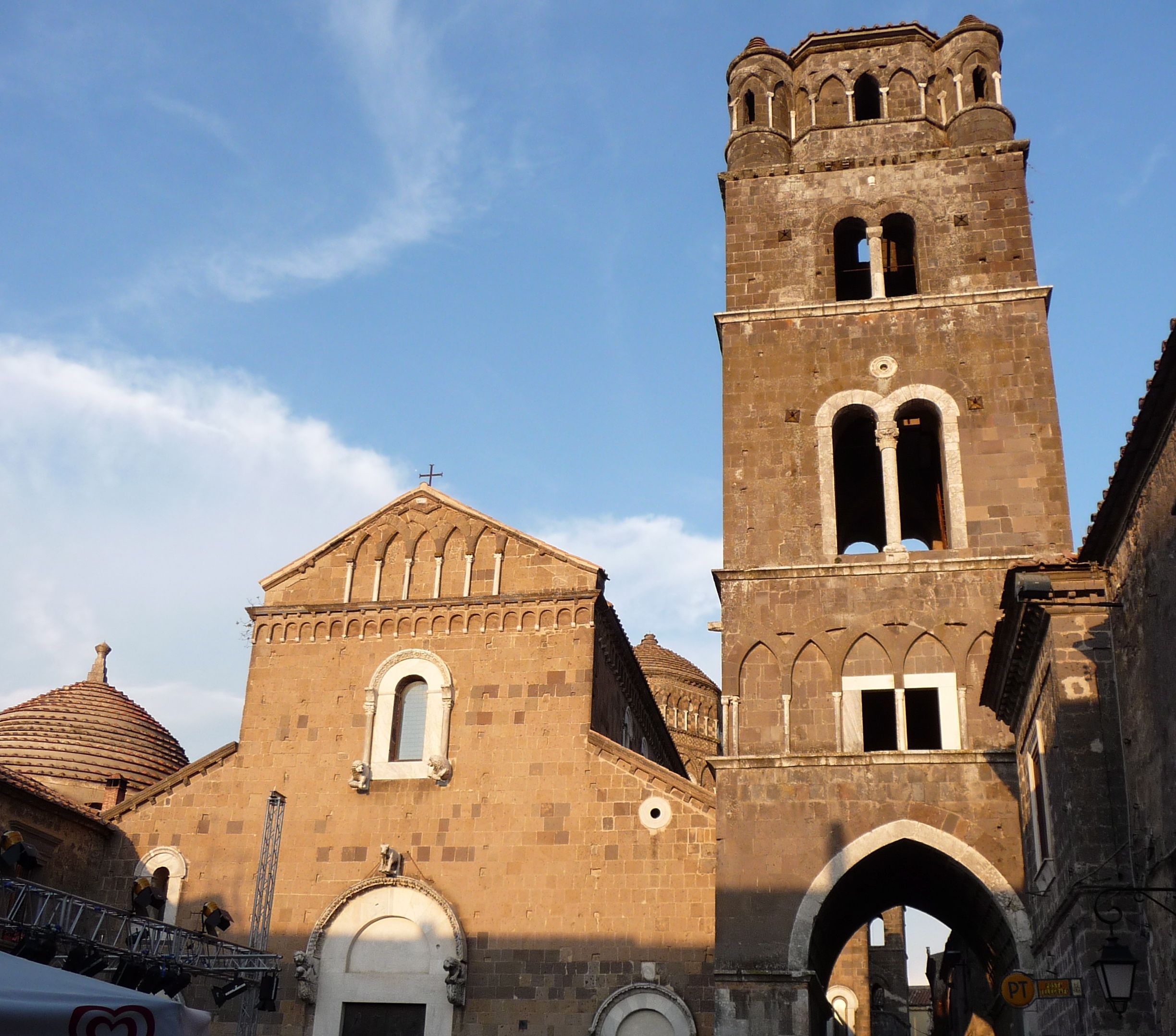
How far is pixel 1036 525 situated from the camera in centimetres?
1908

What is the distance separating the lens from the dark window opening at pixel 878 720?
19.9 metres

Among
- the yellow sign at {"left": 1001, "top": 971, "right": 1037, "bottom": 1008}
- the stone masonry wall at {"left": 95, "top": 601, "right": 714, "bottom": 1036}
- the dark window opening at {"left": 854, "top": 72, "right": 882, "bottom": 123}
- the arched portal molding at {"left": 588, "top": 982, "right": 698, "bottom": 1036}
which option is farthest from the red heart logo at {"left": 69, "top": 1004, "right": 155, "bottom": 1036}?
the dark window opening at {"left": 854, "top": 72, "right": 882, "bottom": 123}

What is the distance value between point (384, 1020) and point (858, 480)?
12586 mm

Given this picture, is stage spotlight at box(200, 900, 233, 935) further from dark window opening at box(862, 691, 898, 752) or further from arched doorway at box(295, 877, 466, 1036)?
dark window opening at box(862, 691, 898, 752)

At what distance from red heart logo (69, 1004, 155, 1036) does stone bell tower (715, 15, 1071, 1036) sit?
11.0 m

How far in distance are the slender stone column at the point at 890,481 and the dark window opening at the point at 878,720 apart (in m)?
2.42

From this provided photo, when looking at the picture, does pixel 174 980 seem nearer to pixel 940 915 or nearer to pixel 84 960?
pixel 84 960

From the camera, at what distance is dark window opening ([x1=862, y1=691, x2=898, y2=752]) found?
1991 centimetres

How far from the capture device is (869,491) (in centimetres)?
2388

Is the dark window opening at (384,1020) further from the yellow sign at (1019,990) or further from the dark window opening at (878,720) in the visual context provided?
the yellow sign at (1019,990)

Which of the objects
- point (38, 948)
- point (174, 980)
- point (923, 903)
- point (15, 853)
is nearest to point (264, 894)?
point (174, 980)

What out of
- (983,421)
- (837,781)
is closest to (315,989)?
(837,781)

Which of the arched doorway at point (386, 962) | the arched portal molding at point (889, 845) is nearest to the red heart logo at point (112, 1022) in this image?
the arched portal molding at point (889, 845)

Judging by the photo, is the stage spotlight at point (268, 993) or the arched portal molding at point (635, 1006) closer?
the arched portal molding at point (635, 1006)
